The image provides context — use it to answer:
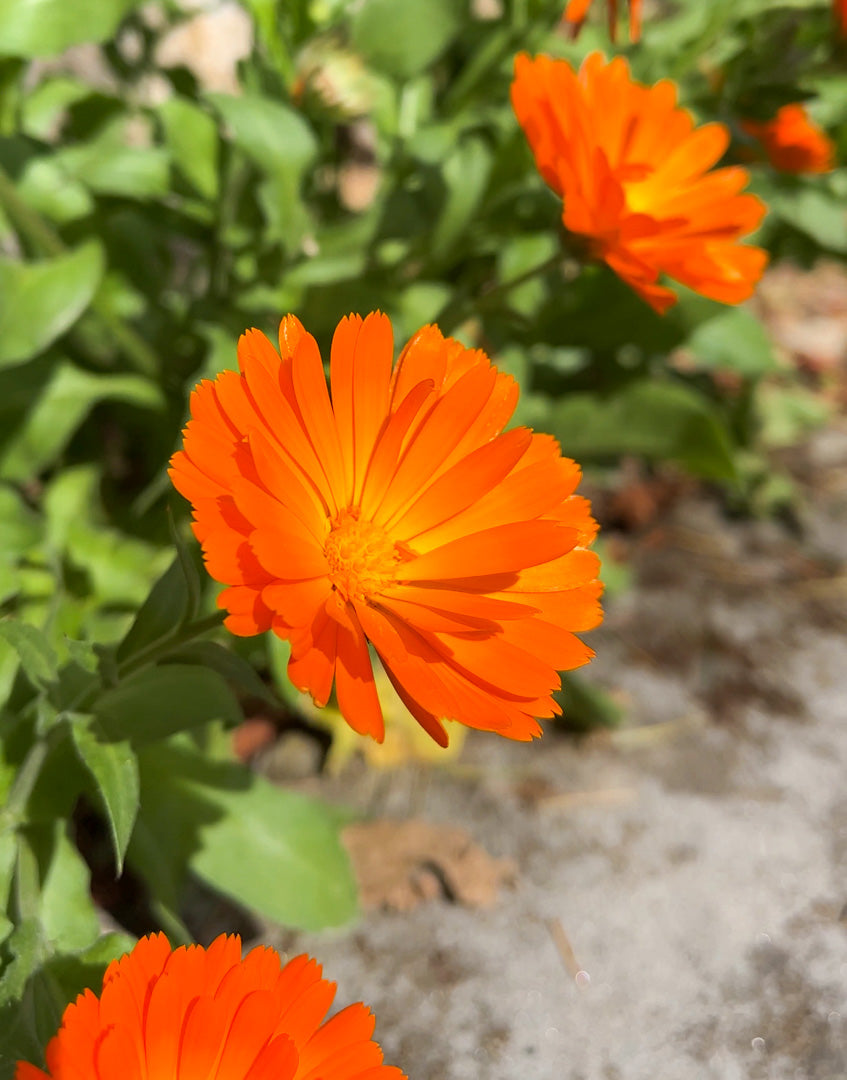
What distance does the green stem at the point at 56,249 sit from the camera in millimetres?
1432

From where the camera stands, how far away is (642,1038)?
4.58ft

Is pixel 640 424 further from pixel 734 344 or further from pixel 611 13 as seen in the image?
pixel 611 13

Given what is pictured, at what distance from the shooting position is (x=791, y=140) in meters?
1.60

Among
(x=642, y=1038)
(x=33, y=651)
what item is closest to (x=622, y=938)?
(x=642, y=1038)

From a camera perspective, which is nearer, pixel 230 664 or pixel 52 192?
pixel 230 664

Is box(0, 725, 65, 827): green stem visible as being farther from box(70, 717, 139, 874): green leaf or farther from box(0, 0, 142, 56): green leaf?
box(0, 0, 142, 56): green leaf

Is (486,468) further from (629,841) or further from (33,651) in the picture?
(629,841)

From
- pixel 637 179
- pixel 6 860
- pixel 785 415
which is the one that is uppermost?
pixel 637 179

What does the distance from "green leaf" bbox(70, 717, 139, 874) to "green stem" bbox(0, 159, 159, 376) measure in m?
0.83

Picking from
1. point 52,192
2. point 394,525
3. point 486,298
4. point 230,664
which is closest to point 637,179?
point 486,298

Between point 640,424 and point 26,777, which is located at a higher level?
point 26,777

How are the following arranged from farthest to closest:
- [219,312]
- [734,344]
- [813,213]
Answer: [734,344] → [813,213] → [219,312]

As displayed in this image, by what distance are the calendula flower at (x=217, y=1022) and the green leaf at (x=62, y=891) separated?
364 mm

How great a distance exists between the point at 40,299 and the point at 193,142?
37 centimetres
